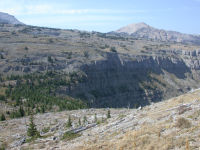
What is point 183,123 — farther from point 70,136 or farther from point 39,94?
point 39,94

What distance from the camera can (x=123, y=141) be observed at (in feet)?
48.6

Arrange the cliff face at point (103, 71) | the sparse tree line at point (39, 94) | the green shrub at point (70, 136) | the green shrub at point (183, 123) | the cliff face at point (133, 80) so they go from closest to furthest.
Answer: the green shrub at point (183, 123), the green shrub at point (70, 136), the sparse tree line at point (39, 94), the cliff face at point (103, 71), the cliff face at point (133, 80)

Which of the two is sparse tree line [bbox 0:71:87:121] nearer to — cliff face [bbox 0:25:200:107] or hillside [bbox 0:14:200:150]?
hillside [bbox 0:14:200:150]

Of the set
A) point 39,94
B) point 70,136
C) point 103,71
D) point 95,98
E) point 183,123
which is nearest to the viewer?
point 183,123

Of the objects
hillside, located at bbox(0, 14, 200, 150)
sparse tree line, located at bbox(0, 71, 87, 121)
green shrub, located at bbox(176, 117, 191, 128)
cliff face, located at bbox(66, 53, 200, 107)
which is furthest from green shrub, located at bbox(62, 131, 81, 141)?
cliff face, located at bbox(66, 53, 200, 107)

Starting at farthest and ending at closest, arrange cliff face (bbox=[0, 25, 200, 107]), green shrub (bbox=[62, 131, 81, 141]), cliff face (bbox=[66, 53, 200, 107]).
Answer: cliff face (bbox=[66, 53, 200, 107]) < cliff face (bbox=[0, 25, 200, 107]) < green shrub (bbox=[62, 131, 81, 141])

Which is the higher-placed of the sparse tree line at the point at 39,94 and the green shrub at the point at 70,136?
the green shrub at the point at 70,136

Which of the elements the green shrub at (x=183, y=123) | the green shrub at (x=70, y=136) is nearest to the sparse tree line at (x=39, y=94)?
the green shrub at (x=70, y=136)

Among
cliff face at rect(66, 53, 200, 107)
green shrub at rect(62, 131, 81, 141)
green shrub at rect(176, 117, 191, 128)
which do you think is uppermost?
green shrub at rect(176, 117, 191, 128)

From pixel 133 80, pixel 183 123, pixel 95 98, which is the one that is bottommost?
pixel 95 98

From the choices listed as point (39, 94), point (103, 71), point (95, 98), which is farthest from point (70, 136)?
point (103, 71)

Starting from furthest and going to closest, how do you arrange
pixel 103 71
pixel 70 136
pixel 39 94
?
pixel 103 71
pixel 39 94
pixel 70 136

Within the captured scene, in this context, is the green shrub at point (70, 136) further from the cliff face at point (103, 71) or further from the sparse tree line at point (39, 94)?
the cliff face at point (103, 71)

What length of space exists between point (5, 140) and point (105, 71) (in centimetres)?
8672
